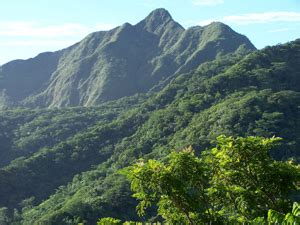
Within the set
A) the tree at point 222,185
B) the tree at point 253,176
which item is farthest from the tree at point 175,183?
the tree at point 253,176

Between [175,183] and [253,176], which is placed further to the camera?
[253,176]

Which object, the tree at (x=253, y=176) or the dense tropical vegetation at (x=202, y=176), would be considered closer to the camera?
the tree at (x=253, y=176)

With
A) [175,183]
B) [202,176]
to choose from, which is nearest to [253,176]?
[202,176]

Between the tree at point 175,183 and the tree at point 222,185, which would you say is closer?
the tree at point 175,183

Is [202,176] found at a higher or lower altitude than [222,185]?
higher

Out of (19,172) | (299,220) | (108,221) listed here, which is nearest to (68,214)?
(19,172)

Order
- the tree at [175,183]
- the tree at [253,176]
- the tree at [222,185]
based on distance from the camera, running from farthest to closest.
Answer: the tree at [253,176] < the tree at [222,185] < the tree at [175,183]

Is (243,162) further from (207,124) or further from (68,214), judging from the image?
(207,124)

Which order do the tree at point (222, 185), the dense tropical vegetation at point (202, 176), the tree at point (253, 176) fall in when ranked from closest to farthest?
the tree at point (222, 185) < the tree at point (253, 176) < the dense tropical vegetation at point (202, 176)

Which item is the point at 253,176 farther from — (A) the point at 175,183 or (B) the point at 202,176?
(A) the point at 175,183

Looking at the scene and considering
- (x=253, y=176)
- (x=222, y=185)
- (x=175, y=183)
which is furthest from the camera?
(x=222, y=185)

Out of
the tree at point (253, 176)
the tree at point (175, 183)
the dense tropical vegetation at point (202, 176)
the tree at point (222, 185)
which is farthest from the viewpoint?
the dense tropical vegetation at point (202, 176)

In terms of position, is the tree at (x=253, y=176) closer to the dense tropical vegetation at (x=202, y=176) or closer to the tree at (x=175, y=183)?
the dense tropical vegetation at (x=202, y=176)

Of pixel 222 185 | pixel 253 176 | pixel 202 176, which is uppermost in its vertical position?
pixel 202 176
